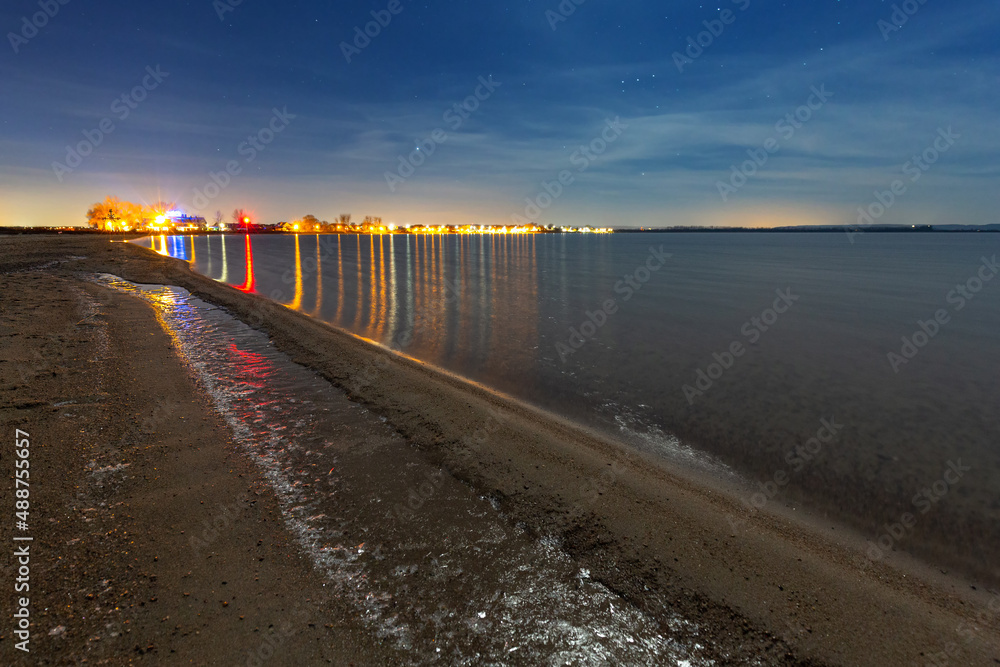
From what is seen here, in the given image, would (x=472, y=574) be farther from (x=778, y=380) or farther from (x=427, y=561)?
(x=778, y=380)

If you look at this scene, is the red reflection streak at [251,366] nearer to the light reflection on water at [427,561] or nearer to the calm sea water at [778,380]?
the light reflection on water at [427,561]

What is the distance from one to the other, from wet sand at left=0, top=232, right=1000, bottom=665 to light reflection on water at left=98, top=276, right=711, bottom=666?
0.63ft

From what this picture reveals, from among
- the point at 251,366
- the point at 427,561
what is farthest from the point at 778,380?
the point at 251,366

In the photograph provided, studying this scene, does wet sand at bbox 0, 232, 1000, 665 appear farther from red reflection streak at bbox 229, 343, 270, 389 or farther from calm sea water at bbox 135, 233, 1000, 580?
calm sea water at bbox 135, 233, 1000, 580

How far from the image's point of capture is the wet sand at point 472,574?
3689mm

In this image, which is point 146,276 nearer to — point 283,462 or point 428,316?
A: point 428,316

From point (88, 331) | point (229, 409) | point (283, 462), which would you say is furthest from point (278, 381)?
point (88, 331)

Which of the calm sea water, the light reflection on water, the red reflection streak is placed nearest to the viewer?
the light reflection on water

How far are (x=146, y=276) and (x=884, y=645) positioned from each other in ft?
120

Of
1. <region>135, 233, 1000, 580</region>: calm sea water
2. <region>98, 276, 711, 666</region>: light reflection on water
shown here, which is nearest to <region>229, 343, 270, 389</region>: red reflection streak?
<region>98, 276, 711, 666</region>: light reflection on water

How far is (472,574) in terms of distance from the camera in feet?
14.2

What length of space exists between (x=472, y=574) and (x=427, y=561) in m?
0.47

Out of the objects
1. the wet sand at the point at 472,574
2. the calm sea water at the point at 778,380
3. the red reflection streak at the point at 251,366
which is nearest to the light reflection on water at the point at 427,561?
the wet sand at the point at 472,574

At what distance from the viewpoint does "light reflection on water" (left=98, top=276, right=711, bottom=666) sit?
11.9ft
